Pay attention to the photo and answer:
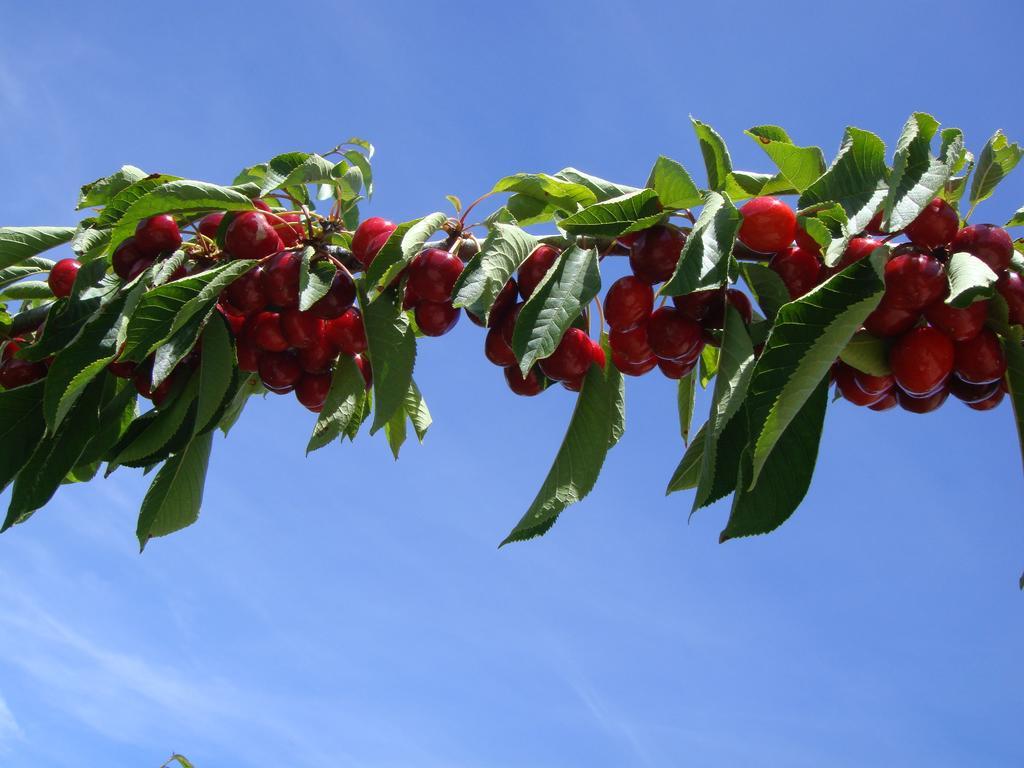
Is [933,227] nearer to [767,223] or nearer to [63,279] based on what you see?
[767,223]

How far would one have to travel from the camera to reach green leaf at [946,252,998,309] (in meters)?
1.59

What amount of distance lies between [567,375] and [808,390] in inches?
25.6

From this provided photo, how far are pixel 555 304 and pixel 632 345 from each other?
35 centimetres

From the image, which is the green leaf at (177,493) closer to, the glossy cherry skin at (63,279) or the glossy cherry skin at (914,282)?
the glossy cherry skin at (63,279)

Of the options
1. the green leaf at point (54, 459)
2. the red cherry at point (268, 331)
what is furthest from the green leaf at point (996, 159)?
the green leaf at point (54, 459)

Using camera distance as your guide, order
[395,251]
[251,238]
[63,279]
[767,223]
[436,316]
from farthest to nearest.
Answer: [63,279]
[251,238]
[436,316]
[395,251]
[767,223]

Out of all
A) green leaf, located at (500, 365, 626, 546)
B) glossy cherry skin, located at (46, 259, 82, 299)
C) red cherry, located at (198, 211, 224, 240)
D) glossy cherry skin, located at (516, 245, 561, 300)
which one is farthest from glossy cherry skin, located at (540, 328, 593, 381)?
glossy cherry skin, located at (46, 259, 82, 299)

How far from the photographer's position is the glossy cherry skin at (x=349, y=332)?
7.64 feet

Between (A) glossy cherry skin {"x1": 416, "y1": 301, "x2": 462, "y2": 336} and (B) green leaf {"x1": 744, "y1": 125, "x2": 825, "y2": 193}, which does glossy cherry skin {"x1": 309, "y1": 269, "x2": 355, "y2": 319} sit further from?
(B) green leaf {"x1": 744, "y1": 125, "x2": 825, "y2": 193}

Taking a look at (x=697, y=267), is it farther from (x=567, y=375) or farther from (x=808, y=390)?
(x=567, y=375)

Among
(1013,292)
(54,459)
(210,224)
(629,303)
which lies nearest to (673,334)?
(629,303)

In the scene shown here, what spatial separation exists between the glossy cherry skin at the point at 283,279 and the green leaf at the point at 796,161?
100 centimetres

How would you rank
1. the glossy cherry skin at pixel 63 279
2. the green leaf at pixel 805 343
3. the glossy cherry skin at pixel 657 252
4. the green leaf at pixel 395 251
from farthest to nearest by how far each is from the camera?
the glossy cherry skin at pixel 63 279 → the green leaf at pixel 395 251 → the glossy cherry skin at pixel 657 252 → the green leaf at pixel 805 343

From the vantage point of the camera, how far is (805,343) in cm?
159
